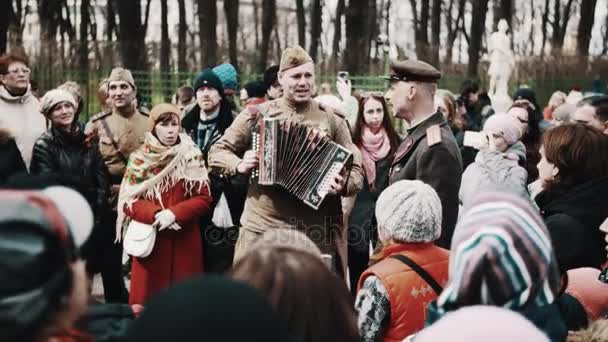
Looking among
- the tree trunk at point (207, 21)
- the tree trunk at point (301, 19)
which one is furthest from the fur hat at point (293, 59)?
the tree trunk at point (301, 19)

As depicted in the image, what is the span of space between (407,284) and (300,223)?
2.15 m

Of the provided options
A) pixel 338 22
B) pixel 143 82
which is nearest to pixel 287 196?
pixel 143 82

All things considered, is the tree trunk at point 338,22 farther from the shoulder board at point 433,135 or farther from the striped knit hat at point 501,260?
the striped knit hat at point 501,260

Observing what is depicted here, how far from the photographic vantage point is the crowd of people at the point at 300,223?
7.66ft

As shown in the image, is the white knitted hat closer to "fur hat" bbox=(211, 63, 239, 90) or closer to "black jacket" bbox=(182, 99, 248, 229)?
"black jacket" bbox=(182, 99, 248, 229)

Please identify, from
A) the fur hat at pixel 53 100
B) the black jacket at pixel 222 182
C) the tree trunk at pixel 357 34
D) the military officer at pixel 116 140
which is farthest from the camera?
the tree trunk at pixel 357 34

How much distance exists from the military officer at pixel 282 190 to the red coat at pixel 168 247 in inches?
32.2

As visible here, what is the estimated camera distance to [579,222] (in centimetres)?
480

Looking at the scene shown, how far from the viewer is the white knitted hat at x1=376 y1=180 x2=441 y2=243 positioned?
427 centimetres

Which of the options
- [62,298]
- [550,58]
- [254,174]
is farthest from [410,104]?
[550,58]

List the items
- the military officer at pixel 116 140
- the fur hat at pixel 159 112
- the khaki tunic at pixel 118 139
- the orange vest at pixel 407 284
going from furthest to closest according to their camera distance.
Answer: the khaki tunic at pixel 118 139 < the military officer at pixel 116 140 < the fur hat at pixel 159 112 < the orange vest at pixel 407 284

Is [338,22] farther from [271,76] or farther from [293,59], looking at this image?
[293,59]

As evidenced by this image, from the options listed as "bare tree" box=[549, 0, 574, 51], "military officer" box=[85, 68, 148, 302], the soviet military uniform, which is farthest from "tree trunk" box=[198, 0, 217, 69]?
"bare tree" box=[549, 0, 574, 51]

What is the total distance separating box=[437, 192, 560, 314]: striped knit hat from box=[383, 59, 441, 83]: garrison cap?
3.28m
